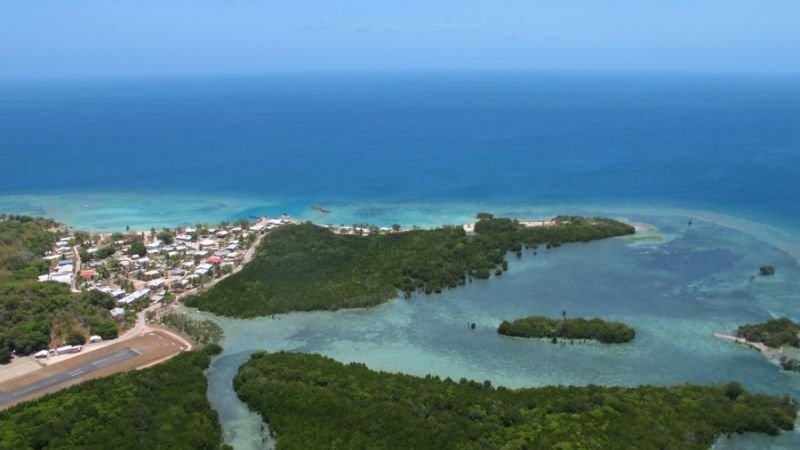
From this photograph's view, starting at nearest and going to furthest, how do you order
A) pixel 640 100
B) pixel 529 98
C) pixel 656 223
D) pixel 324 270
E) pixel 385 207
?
pixel 324 270 < pixel 656 223 < pixel 385 207 < pixel 640 100 < pixel 529 98

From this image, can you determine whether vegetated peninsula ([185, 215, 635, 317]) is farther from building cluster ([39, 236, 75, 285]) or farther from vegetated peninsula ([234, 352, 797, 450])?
vegetated peninsula ([234, 352, 797, 450])

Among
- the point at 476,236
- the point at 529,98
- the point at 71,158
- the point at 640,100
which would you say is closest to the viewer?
the point at 476,236

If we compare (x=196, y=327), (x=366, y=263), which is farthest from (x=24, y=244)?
(x=366, y=263)

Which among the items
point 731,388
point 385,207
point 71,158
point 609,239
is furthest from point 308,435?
point 71,158

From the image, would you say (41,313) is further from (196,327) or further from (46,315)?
(196,327)

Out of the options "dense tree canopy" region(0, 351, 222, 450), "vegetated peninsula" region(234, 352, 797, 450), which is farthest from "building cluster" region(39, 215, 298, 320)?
"vegetated peninsula" region(234, 352, 797, 450)

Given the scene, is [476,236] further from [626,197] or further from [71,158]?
[71,158]

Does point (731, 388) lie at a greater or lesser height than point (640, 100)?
lesser
